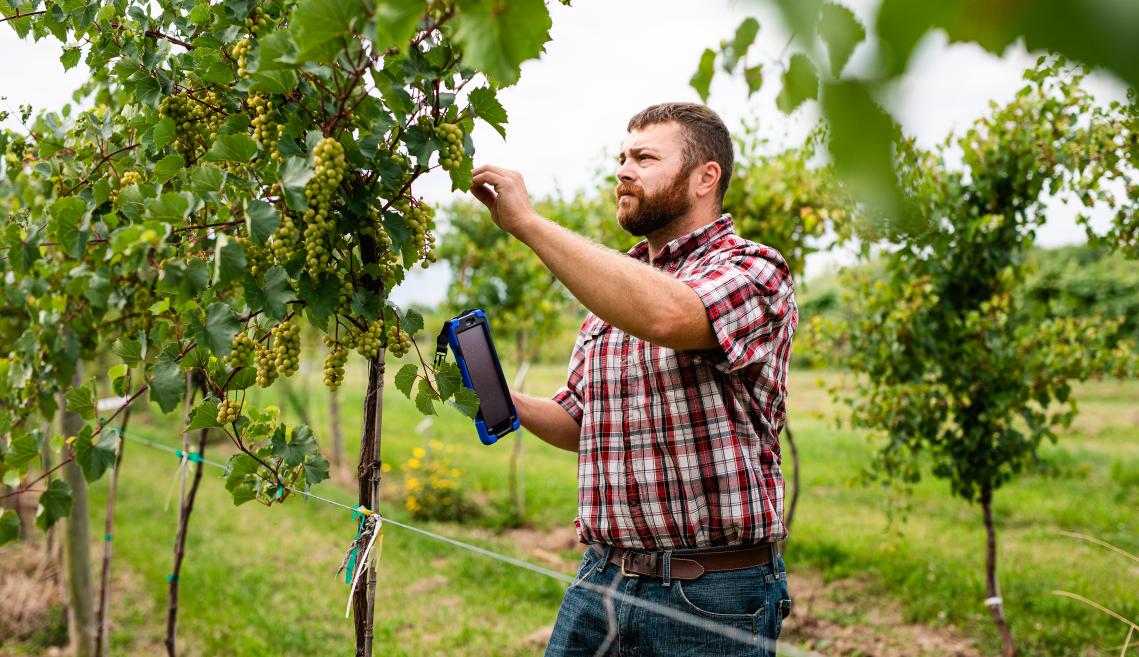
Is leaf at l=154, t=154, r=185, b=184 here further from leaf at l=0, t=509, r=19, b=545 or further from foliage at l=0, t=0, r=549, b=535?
leaf at l=0, t=509, r=19, b=545

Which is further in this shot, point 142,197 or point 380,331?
point 142,197

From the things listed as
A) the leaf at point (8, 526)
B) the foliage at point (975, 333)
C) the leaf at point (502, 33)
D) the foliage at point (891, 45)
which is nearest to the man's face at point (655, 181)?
the leaf at point (502, 33)

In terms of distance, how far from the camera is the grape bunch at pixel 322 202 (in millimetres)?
1261

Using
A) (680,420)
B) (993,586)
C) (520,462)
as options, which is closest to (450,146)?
(680,420)

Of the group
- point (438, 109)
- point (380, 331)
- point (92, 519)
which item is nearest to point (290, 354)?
point (380, 331)

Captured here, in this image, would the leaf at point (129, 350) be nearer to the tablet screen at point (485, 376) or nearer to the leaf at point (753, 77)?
the tablet screen at point (485, 376)

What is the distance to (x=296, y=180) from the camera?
4.12 ft

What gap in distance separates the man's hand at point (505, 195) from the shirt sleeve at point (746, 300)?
1.23 feet

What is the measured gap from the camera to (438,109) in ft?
4.65

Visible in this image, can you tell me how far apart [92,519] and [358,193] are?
7.22 meters

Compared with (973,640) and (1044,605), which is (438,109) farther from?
(1044,605)

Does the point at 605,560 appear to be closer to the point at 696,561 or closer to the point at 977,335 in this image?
the point at 696,561

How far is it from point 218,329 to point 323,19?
580 mm

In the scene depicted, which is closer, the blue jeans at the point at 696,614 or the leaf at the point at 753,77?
the leaf at the point at 753,77
